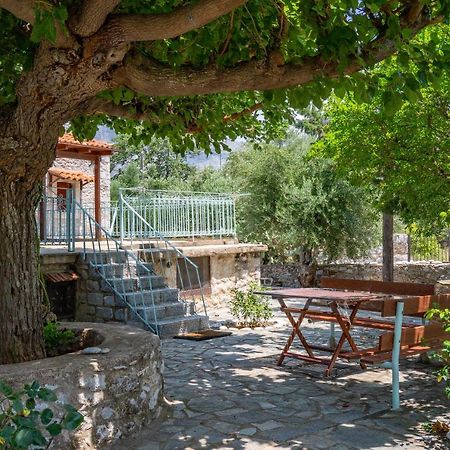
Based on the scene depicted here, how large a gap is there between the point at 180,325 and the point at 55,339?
3763 mm

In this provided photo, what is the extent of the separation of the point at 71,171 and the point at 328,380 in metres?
14.2

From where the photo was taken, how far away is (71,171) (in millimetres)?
18422

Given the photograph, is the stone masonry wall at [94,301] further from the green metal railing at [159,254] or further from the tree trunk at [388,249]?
the tree trunk at [388,249]

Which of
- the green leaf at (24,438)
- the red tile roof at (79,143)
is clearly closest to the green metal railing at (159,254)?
the red tile roof at (79,143)

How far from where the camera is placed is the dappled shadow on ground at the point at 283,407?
4270 millimetres

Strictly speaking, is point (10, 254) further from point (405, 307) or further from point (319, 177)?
point (319, 177)

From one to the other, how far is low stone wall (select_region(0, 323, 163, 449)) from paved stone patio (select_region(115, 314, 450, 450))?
0.58ft

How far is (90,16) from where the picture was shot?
3807mm

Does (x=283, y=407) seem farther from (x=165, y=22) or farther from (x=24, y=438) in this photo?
(x=165, y=22)

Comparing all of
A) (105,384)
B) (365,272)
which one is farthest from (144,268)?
(365,272)

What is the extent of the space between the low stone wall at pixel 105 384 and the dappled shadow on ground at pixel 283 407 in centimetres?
18

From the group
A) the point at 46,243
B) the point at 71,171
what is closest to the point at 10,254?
the point at 46,243

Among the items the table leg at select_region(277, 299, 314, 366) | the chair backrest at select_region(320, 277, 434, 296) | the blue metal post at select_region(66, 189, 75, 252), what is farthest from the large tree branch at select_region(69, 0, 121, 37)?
the blue metal post at select_region(66, 189, 75, 252)

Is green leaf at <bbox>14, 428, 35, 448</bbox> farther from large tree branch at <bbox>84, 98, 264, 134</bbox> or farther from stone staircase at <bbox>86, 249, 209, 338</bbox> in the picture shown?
stone staircase at <bbox>86, 249, 209, 338</bbox>
